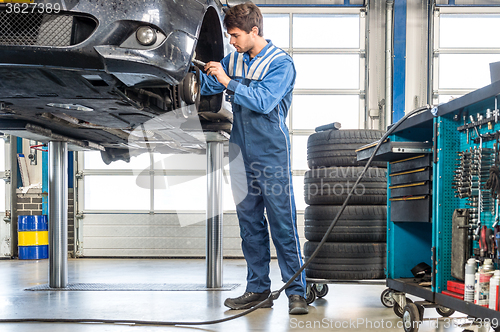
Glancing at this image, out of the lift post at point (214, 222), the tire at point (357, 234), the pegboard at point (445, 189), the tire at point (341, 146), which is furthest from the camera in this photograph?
the lift post at point (214, 222)

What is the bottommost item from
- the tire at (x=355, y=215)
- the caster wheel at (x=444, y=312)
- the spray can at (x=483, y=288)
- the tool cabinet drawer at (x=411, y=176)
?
the caster wheel at (x=444, y=312)

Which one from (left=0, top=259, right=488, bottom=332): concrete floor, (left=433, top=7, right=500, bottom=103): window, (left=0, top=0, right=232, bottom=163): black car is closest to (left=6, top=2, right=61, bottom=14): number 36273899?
(left=0, top=0, right=232, bottom=163): black car

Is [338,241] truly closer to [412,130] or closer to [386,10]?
[412,130]

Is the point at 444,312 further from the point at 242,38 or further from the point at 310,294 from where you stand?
the point at 242,38

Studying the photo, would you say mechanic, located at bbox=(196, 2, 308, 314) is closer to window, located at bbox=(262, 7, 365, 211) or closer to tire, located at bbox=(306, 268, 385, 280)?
tire, located at bbox=(306, 268, 385, 280)

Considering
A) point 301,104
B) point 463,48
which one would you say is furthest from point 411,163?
point 463,48

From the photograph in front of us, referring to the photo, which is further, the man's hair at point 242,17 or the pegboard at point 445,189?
the man's hair at point 242,17

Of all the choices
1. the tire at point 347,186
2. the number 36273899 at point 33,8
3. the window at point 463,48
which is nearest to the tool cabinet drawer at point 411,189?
the tire at point 347,186

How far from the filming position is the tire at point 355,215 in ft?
9.15

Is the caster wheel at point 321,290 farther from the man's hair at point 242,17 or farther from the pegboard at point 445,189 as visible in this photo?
the man's hair at point 242,17

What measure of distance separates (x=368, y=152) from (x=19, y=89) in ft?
5.85

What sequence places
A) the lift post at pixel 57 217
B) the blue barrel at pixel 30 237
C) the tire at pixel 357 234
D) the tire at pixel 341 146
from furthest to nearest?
the blue barrel at pixel 30 237, the lift post at pixel 57 217, the tire at pixel 341 146, the tire at pixel 357 234

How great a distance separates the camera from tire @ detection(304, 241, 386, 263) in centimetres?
274

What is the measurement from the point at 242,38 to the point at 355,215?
1235 millimetres
